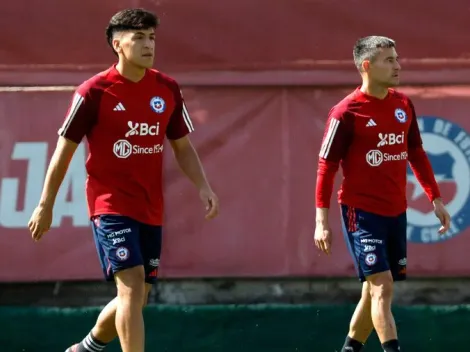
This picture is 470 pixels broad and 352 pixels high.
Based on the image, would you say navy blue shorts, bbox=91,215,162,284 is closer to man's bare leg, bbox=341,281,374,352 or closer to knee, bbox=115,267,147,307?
knee, bbox=115,267,147,307

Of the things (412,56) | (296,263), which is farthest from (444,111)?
(296,263)

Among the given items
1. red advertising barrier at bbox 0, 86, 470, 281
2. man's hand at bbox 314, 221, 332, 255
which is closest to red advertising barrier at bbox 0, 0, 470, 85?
red advertising barrier at bbox 0, 86, 470, 281

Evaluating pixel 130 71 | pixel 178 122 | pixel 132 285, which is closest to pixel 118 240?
pixel 132 285

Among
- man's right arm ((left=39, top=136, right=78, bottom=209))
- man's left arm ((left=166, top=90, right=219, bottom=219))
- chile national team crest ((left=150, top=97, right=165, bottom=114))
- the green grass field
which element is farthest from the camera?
the green grass field

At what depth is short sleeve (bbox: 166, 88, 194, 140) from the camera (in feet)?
20.7

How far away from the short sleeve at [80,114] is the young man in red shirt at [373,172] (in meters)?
1.42

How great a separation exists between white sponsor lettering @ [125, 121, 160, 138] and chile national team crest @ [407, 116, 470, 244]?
2.33m

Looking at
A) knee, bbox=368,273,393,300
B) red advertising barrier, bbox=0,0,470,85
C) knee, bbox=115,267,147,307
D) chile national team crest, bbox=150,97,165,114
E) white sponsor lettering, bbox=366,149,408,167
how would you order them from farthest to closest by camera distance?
1. red advertising barrier, bbox=0,0,470,85
2. white sponsor lettering, bbox=366,149,408,167
3. knee, bbox=368,273,393,300
4. chile national team crest, bbox=150,97,165,114
5. knee, bbox=115,267,147,307

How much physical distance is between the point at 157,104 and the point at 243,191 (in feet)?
5.78

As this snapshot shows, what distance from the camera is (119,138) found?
605cm

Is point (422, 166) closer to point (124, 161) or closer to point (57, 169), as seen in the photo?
point (124, 161)

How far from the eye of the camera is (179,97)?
20.7ft

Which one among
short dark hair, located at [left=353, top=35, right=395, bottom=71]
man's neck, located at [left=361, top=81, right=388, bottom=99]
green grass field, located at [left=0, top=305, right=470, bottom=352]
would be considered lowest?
green grass field, located at [left=0, top=305, right=470, bottom=352]

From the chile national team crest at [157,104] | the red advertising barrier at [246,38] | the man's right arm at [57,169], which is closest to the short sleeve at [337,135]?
the chile national team crest at [157,104]
